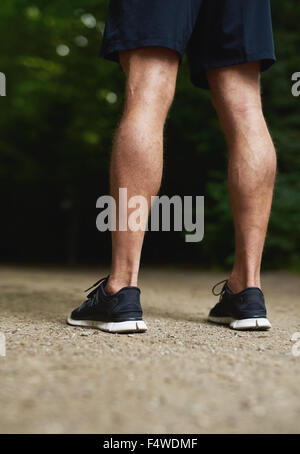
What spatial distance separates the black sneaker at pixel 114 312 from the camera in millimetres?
1571

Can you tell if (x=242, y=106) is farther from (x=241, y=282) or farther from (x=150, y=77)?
(x=241, y=282)

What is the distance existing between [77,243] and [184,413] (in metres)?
8.25

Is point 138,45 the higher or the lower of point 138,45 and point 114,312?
the higher

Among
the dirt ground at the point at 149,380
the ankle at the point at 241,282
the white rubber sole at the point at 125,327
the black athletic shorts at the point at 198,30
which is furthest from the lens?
the ankle at the point at 241,282

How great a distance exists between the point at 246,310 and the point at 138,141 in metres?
0.66

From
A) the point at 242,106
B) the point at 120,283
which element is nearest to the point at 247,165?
the point at 242,106

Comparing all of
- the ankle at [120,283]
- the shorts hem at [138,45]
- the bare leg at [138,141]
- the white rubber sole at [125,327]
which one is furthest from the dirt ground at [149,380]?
the shorts hem at [138,45]

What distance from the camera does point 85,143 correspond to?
8.21 metres

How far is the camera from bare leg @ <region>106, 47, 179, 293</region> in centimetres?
164

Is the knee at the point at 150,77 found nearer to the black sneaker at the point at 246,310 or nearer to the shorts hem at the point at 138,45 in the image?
the shorts hem at the point at 138,45

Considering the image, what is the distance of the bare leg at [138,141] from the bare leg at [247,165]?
26 cm

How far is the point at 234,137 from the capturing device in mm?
1843

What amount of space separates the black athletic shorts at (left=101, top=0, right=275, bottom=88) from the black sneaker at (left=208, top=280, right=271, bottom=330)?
2.65 ft

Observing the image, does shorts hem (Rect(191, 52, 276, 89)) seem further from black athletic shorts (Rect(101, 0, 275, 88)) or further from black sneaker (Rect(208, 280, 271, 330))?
black sneaker (Rect(208, 280, 271, 330))
